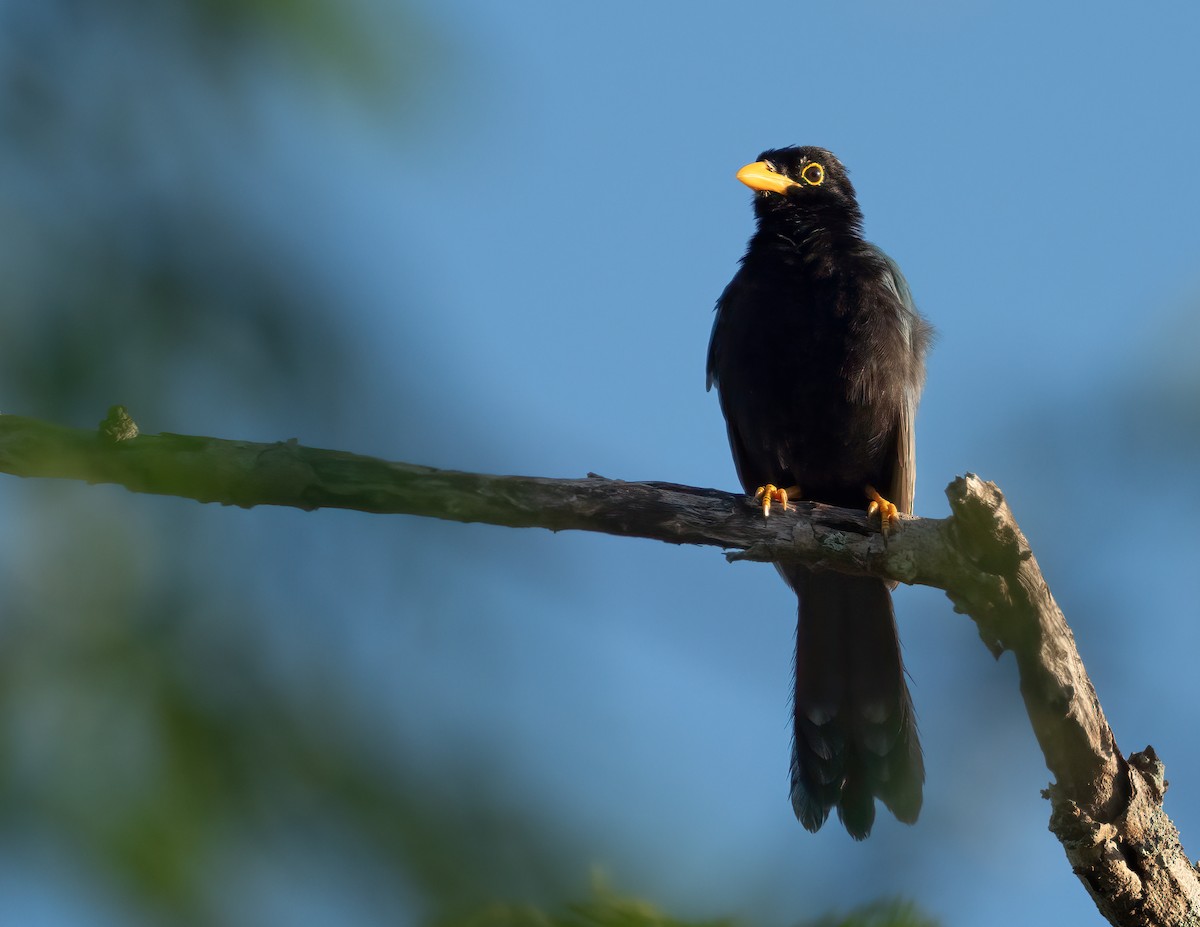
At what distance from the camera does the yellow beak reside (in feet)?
23.2

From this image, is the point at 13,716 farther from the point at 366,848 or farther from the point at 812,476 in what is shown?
the point at 812,476

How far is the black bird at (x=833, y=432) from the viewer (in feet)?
18.1

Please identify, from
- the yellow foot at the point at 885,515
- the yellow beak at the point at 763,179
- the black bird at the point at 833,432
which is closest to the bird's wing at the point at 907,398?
the black bird at the point at 833,432

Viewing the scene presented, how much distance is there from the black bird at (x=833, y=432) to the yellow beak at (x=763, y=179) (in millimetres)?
286

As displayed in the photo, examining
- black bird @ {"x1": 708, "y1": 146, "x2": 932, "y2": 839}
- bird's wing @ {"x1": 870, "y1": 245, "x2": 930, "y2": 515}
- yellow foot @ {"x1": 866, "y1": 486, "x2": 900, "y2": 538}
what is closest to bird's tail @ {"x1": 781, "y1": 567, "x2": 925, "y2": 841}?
black bird @ {"x1": 708, "y1": 146, "x2": 932, "y2": 839}

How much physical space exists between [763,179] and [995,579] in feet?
12.5

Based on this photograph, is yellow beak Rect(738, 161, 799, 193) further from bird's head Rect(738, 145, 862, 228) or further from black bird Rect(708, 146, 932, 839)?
black bird Rect(708, 146, 932, 839)

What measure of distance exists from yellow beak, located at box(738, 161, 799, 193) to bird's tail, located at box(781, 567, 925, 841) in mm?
2361

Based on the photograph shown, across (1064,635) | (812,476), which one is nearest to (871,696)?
(812,476)

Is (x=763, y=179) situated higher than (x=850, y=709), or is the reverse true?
(x=763, y=179)

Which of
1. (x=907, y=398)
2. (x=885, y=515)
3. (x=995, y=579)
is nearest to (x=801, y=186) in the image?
(x=907, y=398)

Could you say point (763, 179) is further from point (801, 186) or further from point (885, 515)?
point (885, 515)

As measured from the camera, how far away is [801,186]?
7.18m

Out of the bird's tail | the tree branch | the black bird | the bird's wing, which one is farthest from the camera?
the bird's wing
